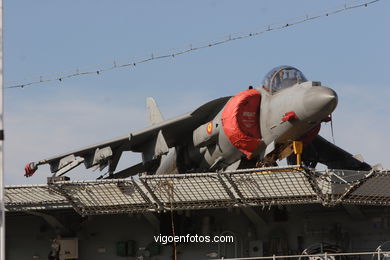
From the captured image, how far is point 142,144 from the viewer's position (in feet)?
116

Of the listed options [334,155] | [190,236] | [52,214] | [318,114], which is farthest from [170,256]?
[334,155]

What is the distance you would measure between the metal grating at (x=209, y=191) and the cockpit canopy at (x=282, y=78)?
403 cm

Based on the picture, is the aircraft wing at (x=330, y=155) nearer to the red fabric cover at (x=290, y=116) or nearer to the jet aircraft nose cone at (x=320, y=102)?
the red fabric cover at (x=290, y=116)

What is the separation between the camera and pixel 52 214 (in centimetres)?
3219

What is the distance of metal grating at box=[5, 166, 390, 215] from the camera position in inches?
1070

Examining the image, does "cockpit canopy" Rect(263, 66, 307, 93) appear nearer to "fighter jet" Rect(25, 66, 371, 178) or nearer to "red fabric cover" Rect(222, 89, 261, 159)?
"fighter jet" Rect(25, 66, 371, 178)

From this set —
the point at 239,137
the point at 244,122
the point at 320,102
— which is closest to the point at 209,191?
the point at 239,137

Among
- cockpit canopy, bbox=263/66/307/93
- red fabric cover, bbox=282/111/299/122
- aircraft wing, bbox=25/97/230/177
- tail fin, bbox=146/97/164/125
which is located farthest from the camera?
tail fin, bbox=146/97/164/125

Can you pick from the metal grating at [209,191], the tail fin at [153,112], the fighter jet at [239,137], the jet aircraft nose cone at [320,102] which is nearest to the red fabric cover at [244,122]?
the fighter jet at [239,137]

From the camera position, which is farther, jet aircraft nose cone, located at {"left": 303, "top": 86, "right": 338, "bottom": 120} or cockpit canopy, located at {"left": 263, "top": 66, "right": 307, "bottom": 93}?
cockpit canopy, located at {"left": 263, "top": 66, "right": 307, "bottom": 93}

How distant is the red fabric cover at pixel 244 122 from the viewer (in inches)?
1220

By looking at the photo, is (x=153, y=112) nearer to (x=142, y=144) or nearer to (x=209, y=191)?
(x=142, y=144)

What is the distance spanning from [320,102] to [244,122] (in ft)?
11.0

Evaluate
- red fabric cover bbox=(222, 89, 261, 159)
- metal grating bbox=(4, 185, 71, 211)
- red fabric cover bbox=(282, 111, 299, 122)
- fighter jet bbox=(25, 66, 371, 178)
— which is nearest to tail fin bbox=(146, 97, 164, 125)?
fighter jet bbox=(25, 66, 371, 178)
